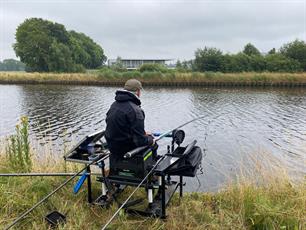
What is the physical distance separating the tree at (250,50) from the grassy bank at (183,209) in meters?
50.5

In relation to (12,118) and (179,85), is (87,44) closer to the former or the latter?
(179,85)

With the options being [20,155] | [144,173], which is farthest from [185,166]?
[20,155]

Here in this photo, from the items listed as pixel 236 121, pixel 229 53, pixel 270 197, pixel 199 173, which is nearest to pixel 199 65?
pixel 229 53

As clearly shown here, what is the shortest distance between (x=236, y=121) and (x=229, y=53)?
35828 mm

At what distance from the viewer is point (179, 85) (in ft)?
127

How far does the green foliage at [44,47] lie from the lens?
5497 centimetres

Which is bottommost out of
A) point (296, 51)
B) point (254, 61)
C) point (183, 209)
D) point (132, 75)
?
point (183, 209)

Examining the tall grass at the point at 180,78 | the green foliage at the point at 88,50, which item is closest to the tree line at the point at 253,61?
the tall grass at the point at 180,78

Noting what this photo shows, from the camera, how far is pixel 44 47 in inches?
2242

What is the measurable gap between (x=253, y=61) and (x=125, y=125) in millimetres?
47192

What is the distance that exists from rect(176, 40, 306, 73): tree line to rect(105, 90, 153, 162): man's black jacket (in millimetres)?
43242

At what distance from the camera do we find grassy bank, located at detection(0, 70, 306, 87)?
37875 millimetres

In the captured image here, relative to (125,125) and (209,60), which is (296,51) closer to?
(209,60)

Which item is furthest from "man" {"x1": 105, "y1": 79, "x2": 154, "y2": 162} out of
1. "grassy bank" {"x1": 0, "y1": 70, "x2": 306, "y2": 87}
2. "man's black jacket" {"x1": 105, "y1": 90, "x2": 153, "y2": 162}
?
"grassy bank" {"x1": 0, "y1": 70, "x2": 306, "y2": 87}
